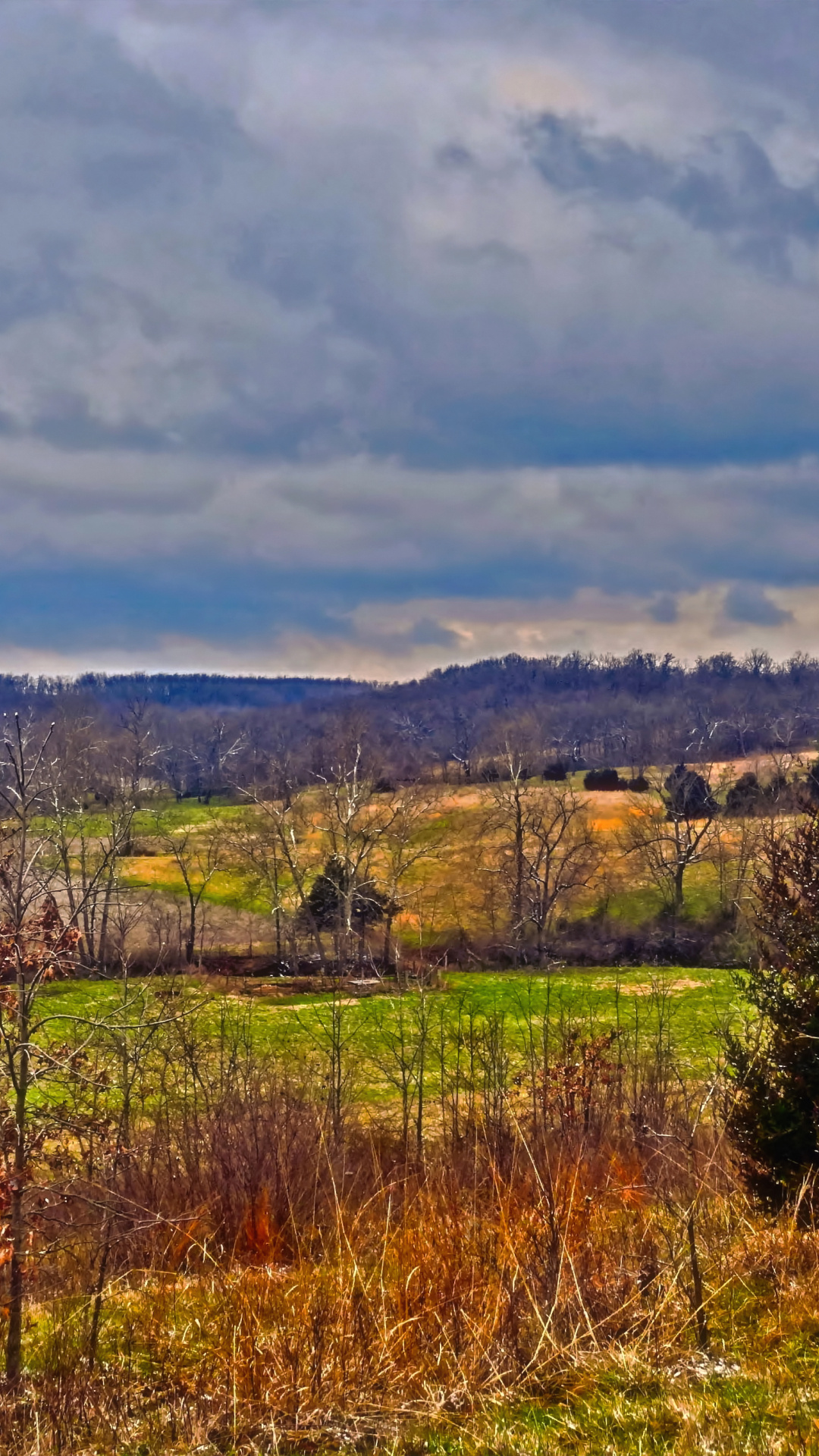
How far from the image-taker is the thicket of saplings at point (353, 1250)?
194 inches

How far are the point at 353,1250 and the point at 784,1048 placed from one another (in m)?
3.97

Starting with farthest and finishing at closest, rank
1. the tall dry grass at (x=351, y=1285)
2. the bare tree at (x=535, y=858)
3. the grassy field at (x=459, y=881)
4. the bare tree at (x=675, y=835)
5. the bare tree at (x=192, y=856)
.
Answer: the bare tree at (x=675, y=835), the grassy field at (x=459, y=881), the bare tree at (x=535, y=858), the bare tree at (x=192, y=856), the tall dry grass at (x=351, y=1285)

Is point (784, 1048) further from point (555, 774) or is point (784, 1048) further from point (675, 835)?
point (555, 774)

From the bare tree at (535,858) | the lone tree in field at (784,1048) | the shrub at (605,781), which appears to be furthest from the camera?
the shrub at (605,781)

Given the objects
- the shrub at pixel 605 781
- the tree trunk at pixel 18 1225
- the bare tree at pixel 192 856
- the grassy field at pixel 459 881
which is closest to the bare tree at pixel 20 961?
the tree trunk at pixel 18 1225

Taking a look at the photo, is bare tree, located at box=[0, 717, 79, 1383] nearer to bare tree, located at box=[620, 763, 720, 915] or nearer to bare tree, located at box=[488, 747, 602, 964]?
bare tree, located at box=[488, 747, 602, 964]

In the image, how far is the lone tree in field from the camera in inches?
304

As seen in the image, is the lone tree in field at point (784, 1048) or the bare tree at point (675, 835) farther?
the bare tree at point (675, 835)

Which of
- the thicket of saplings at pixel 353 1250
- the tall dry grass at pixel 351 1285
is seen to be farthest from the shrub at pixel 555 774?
the tall dry grass at pixel 351 1285

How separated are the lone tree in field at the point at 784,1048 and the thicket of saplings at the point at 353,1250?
2cm

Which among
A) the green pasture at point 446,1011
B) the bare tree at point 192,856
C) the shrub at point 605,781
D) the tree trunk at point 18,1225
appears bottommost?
the green pasture at point 446,1011

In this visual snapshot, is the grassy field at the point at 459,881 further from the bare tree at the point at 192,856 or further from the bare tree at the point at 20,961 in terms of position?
the bare tree at the point at 20,961

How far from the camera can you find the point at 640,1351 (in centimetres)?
509

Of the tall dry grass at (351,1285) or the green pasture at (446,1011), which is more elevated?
the tall dry grass at (351,1285)
